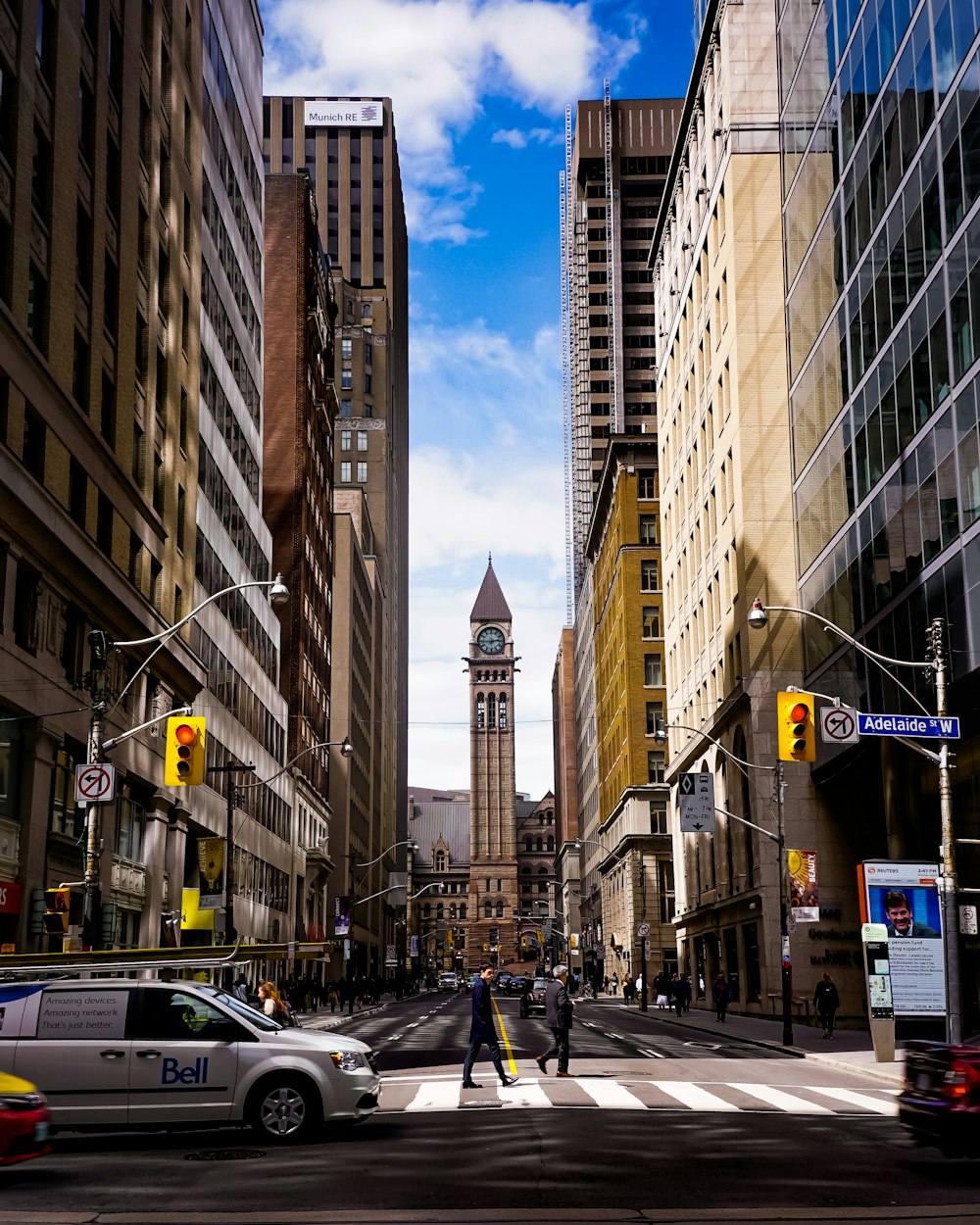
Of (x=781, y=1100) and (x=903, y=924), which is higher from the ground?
(x=903, y=924)

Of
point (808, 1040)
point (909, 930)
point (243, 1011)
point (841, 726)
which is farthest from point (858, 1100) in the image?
point (808, 1040)

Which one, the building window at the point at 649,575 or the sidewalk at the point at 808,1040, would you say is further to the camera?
the building window at the point at 649,575

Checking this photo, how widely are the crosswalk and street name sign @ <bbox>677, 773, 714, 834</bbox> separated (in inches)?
1200

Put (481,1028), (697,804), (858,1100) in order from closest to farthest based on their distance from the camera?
1. (481,1028)
2. (858,1100)
3. (697,804)

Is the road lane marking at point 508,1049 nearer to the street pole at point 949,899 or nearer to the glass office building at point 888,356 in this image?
the street pole at point 949,899

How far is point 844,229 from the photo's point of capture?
45.8m

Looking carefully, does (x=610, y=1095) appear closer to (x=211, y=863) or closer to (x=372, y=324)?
(x=211, y=863)

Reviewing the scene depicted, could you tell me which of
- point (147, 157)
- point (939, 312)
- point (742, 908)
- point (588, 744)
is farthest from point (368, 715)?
point (939, 312)

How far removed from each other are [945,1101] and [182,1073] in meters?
8.15

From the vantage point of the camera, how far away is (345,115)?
525 ft

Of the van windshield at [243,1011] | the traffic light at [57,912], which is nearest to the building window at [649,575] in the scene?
the traffic light at [57,912]

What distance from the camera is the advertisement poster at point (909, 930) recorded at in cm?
2973

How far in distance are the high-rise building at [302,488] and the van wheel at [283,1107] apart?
64354 mm

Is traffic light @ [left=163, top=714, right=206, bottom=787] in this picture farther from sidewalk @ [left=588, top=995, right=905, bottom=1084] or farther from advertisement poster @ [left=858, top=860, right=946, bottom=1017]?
advertisement poster @ [left=858, top=860, right=946, bottom=1017]
